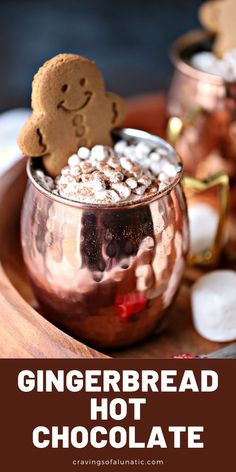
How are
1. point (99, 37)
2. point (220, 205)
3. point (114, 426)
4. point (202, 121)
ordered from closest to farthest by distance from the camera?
point (114, 426) → point (220, 205) → point (202, 121) → point (99, 37)

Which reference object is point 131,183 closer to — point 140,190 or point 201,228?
point 140,190

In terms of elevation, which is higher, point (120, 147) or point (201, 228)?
point (120, 147)

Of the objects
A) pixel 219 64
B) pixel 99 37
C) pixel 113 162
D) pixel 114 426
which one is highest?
pixel 99 37

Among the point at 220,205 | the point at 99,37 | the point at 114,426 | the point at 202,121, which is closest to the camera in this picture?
the point at 114,426

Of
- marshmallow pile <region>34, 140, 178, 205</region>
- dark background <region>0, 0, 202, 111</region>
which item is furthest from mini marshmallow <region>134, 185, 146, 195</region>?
dark background <region>0, 0, 202, 111</region>

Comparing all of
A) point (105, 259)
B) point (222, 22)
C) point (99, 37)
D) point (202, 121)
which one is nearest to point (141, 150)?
point (105, 259)

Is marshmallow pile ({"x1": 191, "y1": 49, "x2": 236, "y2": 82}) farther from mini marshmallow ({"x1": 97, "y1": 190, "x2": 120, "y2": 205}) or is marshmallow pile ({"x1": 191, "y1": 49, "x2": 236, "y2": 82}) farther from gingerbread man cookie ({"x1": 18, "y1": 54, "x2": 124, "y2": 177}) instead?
mini marshmallow ({"x1": 97, "y1": 190, "x2": 120, "y2": 205})

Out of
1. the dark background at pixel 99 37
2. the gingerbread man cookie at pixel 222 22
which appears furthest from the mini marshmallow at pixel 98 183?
the dark background at pixel 99 37
